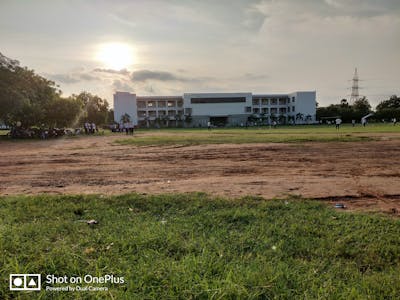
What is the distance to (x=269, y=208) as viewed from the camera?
5426mm

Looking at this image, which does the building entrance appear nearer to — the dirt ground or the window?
the window

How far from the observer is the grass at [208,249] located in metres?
2.93

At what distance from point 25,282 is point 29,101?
33342 mm

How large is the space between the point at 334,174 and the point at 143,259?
24.1ft

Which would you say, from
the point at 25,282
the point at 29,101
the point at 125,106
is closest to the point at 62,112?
the point at 29,101

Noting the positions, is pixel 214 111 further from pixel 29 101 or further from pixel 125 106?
pixel 29 101

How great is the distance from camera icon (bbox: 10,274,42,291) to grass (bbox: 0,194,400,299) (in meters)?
0.07

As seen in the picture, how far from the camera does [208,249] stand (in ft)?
12.3

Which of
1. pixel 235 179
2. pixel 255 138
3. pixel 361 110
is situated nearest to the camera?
pixel 235 179

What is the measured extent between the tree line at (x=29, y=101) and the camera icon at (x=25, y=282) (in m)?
30.8

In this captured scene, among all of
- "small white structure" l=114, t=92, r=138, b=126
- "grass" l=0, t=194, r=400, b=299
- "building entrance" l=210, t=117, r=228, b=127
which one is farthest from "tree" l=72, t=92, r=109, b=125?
"grass" l=0, t=194, r=400, b=299

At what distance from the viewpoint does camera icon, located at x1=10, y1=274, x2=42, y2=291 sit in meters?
2.94

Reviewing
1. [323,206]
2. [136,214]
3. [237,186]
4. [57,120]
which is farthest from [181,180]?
[57,120]

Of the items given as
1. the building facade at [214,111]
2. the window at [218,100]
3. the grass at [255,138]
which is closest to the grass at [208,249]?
the grass at [255,138]
